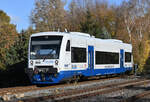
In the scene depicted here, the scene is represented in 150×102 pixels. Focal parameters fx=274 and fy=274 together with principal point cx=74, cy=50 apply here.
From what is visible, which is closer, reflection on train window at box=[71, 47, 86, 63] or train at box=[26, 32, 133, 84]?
train at box=[26, 32, 133, 84]

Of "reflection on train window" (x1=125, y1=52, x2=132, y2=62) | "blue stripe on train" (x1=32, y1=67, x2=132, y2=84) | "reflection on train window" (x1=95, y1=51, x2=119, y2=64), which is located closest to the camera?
"blue stripe on train" (x1=32, y1=67, x2=132, y2=84)

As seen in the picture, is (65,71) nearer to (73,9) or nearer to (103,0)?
(73,9)

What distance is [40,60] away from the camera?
15359 mm

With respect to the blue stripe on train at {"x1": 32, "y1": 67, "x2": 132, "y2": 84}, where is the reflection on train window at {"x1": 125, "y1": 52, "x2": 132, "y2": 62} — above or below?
above

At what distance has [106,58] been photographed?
2055 cm

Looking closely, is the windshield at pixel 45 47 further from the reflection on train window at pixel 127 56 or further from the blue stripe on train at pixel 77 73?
the reflection on train window at pixel 127 56

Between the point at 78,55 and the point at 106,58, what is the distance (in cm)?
443

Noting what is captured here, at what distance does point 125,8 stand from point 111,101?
3484 cm

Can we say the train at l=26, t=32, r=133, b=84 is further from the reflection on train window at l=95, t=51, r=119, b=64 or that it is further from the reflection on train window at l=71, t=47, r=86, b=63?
the reflection on train window at l=95, t=51, r=119, b=64

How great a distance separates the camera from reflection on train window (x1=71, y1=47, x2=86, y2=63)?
1614 cm

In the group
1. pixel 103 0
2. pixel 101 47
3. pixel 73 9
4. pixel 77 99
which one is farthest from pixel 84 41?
pixel 103 0

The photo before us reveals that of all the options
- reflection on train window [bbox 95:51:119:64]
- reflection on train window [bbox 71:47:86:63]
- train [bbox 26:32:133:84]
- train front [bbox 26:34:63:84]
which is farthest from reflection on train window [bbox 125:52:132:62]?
train front [bbox 26:34:63:84]

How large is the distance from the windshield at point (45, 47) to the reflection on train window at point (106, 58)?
457 centimetres

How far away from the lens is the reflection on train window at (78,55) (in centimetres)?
1614
